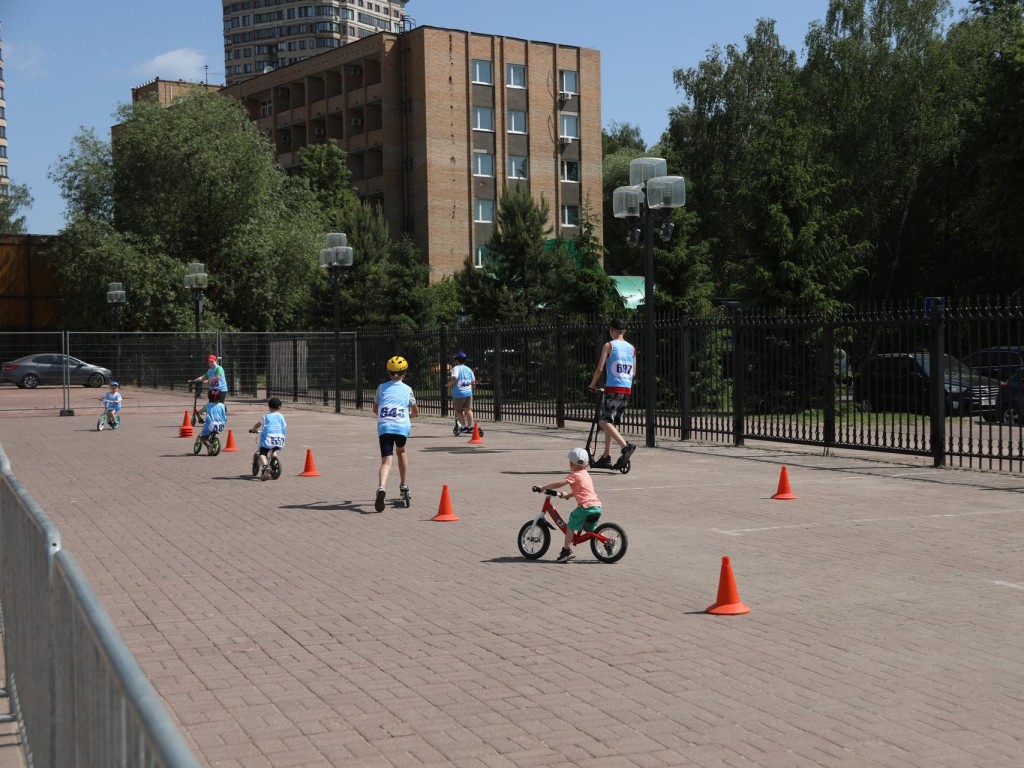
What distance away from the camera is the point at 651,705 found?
584 cm

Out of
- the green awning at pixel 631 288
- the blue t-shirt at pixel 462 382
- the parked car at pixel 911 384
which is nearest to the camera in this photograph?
the parked car at pixel 911 384

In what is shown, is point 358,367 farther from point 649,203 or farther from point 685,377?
point 649,203

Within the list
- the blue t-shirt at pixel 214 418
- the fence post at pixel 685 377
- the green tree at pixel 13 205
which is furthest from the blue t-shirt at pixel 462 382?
the green tree at pixel 13 205

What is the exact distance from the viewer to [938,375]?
643 inches

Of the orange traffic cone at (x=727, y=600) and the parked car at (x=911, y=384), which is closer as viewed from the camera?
the orange traffic cone at (x=727, y=600)

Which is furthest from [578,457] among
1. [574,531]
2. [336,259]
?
[336,259]

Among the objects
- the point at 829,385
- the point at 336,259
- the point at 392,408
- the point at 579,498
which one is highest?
the point at 336,259

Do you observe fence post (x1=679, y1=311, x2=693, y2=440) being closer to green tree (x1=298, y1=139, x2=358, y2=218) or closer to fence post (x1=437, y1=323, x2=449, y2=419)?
fence post (x1=437, y1=323, x2=449, y2=419)

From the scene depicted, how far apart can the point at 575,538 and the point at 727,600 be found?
84.5 inches

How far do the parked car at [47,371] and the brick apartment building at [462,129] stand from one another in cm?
3319

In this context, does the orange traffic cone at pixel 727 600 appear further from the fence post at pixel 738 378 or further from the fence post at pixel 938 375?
the fence post at pixel 738 378

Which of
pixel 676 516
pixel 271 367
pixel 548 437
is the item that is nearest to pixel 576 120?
pixel 271 367

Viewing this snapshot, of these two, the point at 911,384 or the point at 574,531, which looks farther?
the point at 911,384

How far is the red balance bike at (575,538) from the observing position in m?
9.76
